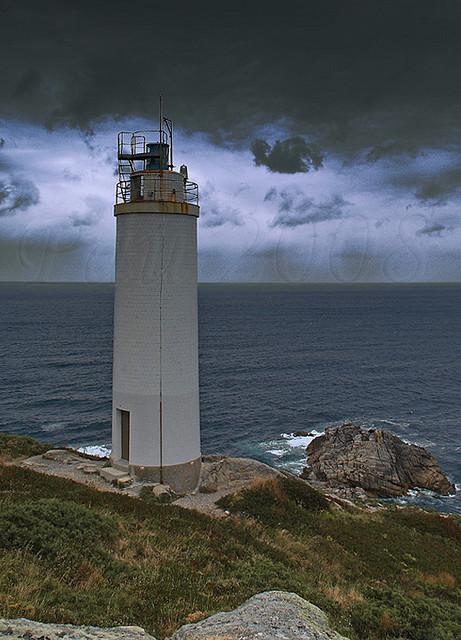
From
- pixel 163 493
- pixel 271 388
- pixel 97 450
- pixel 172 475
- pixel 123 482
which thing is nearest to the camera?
pixel 163 493

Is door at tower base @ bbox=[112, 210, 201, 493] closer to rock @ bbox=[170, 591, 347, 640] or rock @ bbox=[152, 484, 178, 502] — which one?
rock @ bbox=[152, 484, 178, 502]

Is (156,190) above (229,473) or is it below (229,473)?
above

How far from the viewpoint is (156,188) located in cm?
2141

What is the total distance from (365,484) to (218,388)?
28438 millimetres

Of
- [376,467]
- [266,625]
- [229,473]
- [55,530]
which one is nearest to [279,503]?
[229,473]

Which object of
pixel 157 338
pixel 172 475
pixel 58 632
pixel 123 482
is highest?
pixel 157 338

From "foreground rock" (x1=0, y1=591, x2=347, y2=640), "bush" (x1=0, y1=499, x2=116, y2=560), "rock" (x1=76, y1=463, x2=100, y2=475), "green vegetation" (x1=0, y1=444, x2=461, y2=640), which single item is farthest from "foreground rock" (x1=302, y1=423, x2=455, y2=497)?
"foreground rock" (x1=0, y1=591, x2=347, y2=640)

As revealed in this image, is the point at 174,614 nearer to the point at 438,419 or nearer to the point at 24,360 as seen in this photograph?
the point at 438,419

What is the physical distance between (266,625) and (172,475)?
15814 mm

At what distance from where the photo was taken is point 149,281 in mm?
21062

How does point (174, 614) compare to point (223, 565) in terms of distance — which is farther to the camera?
point (223, 565)

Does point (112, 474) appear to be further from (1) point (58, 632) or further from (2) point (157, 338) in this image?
(1) point (58, 632)

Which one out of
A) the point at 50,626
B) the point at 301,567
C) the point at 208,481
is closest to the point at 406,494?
the point at 208,481

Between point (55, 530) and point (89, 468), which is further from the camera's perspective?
point (89, 468)
